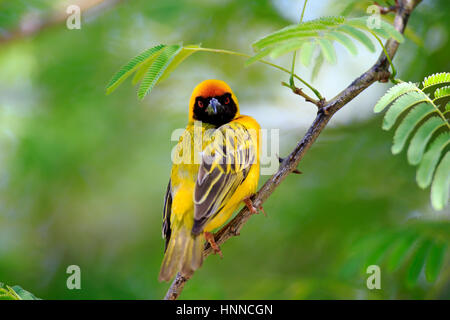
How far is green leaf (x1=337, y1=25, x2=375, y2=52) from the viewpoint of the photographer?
2.32 m

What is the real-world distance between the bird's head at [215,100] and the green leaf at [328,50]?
2409 millimetres

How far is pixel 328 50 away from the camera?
233cm

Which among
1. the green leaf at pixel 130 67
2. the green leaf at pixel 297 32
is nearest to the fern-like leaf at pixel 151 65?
the green leaf at pixel 130 67

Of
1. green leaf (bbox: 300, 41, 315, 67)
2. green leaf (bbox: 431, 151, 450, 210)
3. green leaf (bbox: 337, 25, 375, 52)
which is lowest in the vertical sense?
green leaf (bbox: 431, 151, 450, 210)

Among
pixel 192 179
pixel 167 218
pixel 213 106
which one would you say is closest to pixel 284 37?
pixel 192 179

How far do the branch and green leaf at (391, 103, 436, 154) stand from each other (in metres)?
0.50

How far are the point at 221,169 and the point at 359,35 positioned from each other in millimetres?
1761

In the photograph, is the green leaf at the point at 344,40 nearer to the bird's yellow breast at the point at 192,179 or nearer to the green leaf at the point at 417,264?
the bird's yellow breast at the point at 192,179

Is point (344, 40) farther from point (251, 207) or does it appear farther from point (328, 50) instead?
point (251, 207)

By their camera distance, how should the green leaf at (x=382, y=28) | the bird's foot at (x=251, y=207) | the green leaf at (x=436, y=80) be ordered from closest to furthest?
1. the green leaf at (x=382, y=28)
2. the green leaf at (x=436, y=80)
3. the bird's foot at (x=251, y=207)

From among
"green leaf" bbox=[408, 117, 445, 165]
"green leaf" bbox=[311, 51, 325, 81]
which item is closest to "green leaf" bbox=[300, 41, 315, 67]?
"green leaf" bbox=[408, 117, 445, 165]

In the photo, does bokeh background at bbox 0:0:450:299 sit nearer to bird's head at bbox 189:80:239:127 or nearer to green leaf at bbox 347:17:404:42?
bird's head at bbox 189:80:239:127

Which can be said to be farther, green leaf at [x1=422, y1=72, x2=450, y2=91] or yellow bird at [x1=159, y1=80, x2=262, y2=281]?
yellow bird at [x1=159, y1=80, x2=262, y2=281]

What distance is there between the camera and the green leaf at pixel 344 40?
7.54ft
